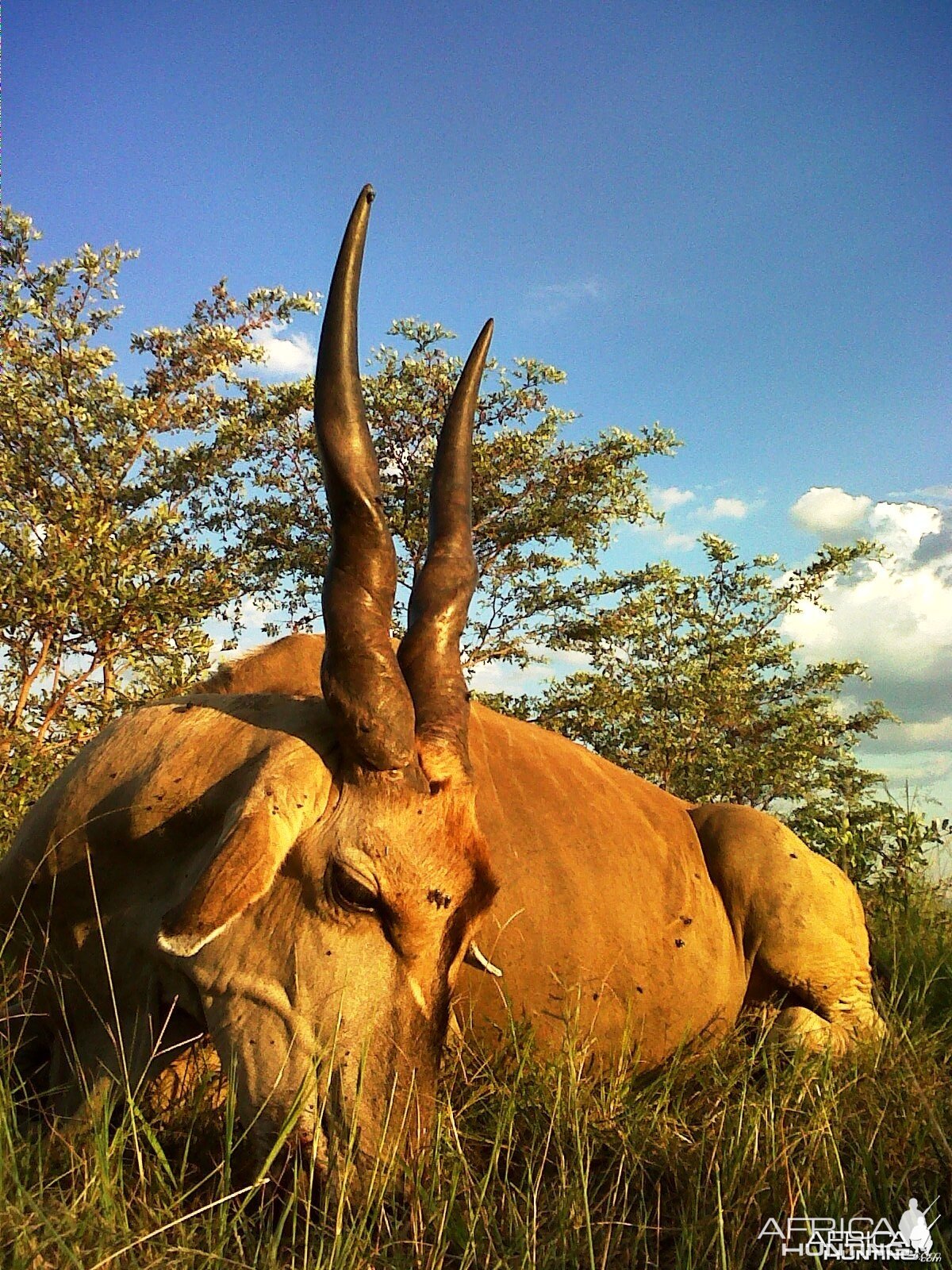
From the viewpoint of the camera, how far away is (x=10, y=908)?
153 inches

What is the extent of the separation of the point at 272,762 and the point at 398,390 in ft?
27.1

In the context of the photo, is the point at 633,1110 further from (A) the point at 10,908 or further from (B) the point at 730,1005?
(A) the point at 10,908

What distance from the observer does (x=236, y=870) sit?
3004 millimetres

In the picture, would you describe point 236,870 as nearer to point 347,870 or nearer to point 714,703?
point 347,870

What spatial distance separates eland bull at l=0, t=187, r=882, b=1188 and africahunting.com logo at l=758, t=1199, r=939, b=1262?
99 cm

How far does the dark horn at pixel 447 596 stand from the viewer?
3643mm

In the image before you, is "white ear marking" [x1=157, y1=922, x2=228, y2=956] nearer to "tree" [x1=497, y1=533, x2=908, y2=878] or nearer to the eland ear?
the eland ear

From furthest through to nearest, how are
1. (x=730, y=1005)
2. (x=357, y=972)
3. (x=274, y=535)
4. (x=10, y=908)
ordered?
(x=274, y=535) < (x=730, y=1005) < (x=10, y=908) < (x=357, y=972)

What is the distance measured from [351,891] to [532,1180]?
3.05 ft

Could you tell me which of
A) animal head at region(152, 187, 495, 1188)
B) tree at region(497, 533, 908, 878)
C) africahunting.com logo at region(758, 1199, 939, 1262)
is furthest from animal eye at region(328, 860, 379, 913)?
tree at region(497, 533, 908, 878)

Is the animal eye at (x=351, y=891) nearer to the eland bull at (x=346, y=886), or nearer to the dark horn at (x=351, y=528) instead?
the eland bull at (x=346, y=886)

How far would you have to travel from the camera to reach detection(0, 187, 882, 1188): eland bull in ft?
9.78

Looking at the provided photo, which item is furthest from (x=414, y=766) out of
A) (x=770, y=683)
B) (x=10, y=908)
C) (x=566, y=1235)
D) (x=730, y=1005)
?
(x=770, y=683)

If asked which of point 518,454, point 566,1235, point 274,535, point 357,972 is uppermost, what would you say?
point 518,454
